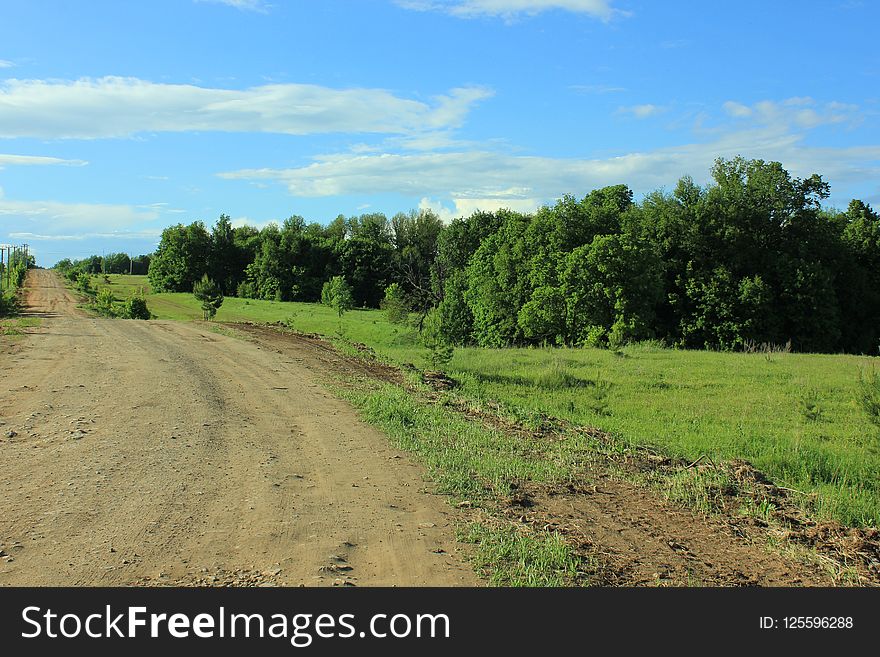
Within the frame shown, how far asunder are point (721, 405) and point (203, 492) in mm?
12111

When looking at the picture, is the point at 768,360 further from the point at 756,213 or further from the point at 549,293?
the point at 756,213

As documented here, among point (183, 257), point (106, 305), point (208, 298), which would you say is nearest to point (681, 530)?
point (208, 298)

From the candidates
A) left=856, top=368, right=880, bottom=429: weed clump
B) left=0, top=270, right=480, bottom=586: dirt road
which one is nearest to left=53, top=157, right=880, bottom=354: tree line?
left=856, top=368, right=880, bottom=429: weed clump

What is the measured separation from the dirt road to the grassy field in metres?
4.33

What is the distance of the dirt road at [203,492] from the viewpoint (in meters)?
4.86

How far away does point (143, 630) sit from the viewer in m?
4.03

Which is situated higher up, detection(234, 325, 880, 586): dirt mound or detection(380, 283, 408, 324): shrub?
detection(380, 283, 408, 324): shrub

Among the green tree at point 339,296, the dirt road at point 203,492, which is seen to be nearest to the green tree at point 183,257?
the green tree at point 339,296

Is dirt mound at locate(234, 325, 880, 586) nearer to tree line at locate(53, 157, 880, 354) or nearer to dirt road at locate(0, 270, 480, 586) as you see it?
dirt road at locate(0, 270, 480, 586)

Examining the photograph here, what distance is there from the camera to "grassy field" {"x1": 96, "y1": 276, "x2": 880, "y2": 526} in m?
9.60

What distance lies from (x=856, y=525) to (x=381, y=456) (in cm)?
509

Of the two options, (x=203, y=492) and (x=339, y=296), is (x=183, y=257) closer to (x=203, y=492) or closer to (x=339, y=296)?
(x=339, y=296)

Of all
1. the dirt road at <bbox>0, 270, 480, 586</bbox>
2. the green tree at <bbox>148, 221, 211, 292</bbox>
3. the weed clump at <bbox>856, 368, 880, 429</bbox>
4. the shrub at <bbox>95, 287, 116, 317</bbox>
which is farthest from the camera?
the green tree at <bbox>148, 221, 211, 292</bbox>

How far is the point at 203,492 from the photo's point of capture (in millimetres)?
6520
